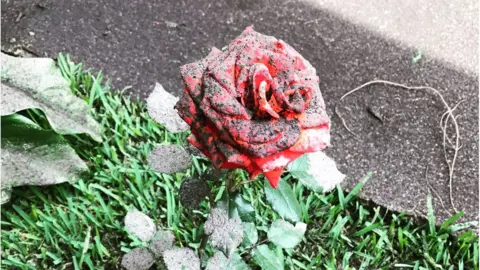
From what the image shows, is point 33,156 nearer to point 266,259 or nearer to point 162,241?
point 162,241

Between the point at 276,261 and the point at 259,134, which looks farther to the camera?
the point at 276,261

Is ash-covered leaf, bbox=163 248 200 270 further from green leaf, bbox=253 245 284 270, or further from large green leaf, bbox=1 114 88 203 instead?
large green leaf, bbox=1 114 88 203

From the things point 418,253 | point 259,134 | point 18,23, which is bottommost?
point 418,253

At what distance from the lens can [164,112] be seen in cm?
111

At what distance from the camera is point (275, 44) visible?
884mm

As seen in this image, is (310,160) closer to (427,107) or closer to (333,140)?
(333,140)

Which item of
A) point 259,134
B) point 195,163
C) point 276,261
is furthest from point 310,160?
point 195,163

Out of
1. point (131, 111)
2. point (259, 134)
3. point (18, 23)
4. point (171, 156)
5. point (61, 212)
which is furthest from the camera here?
point (18, 23)

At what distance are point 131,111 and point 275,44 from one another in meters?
0.92

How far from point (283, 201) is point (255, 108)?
34cm

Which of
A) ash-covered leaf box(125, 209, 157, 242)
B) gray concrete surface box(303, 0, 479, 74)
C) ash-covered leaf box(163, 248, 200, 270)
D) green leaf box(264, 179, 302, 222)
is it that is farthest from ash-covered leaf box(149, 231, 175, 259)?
gray concrete surface box(303, 0, 479, 74)

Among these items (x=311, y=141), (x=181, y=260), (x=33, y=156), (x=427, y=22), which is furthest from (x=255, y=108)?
(x=427, y=22)

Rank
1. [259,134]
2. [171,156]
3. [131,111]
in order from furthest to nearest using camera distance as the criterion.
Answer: [131,111] → [171,156] → [259,134]

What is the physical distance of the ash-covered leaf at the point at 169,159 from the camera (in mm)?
1098
